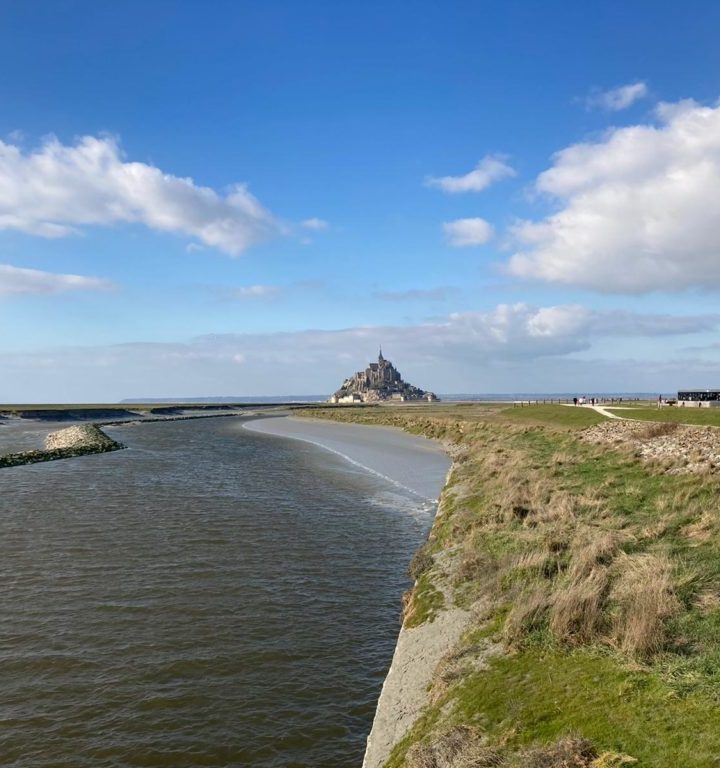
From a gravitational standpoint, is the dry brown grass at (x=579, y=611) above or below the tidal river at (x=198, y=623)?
above

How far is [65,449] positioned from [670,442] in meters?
51.3

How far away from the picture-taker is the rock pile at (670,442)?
78.0 feet

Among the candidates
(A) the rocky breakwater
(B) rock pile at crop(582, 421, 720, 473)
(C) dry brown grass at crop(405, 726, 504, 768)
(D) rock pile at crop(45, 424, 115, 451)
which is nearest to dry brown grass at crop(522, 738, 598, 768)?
(C) dry brown grass at crop(405, 726, 504, 768)

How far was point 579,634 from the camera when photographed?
977 cm

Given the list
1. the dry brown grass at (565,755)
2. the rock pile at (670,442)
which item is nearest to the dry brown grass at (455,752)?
the dry brown grass at (565,755)

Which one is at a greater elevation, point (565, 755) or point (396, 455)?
point (565, 755)

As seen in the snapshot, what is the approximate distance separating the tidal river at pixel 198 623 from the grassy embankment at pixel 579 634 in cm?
190

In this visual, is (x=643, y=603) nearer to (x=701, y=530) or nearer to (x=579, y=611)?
(x=579, y=611)

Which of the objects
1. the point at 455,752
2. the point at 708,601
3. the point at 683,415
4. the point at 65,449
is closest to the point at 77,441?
the point at 65,449

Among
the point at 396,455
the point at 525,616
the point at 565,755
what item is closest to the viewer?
the point at 565,755

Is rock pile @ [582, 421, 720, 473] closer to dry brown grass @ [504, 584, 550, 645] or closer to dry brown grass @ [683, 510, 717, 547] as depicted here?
dry brown grass @ [683, 510, 717, 547]

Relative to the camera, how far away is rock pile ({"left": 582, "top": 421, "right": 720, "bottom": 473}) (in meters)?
23.8

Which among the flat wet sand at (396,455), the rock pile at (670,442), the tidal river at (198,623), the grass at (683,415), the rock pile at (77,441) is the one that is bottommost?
the tidal river at (198,623)

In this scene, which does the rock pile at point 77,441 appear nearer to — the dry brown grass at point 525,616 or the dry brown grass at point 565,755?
the dry brown grass at point 525,616
